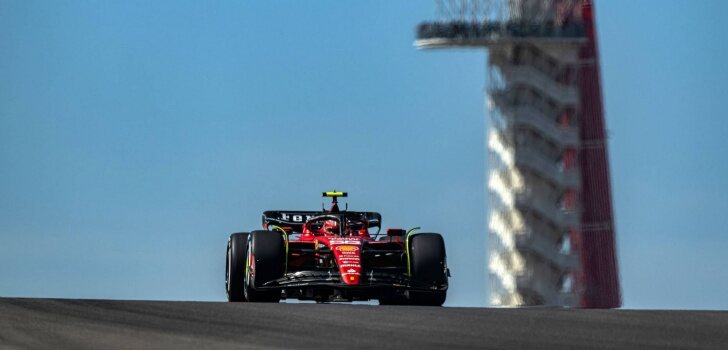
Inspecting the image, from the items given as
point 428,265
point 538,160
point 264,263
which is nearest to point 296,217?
point 264,263

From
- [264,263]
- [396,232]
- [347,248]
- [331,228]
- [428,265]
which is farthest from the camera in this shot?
[331,228]

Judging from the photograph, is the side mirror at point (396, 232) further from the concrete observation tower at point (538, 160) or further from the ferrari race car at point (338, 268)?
the concrete observation tower at point (538, 160)

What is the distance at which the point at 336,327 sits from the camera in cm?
1931

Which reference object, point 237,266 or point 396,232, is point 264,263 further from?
point 396,232

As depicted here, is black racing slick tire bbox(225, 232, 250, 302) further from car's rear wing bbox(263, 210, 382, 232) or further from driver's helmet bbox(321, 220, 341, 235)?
driver's helmet bbox(321, 220, 341, 235)

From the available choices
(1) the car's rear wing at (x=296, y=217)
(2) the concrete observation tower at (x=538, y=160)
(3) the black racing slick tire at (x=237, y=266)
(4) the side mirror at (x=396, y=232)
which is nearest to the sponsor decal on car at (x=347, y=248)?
(4) the side mirror at (x=396, y=232)

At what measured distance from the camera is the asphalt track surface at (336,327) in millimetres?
17766

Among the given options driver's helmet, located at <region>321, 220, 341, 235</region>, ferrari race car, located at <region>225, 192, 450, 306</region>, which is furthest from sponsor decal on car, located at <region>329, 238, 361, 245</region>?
driver's helmet, located at <region>321, 220, 341, 235</region>

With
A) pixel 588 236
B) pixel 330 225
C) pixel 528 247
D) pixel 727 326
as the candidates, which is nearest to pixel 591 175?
pixel 588 236

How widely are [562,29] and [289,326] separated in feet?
250

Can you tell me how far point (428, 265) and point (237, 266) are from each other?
2980 mm

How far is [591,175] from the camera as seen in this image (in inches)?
3910

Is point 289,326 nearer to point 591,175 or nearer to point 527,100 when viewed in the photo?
point 527,100

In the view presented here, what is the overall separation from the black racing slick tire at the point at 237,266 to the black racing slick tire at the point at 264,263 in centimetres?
68
